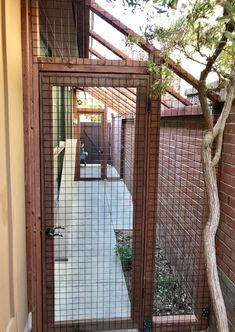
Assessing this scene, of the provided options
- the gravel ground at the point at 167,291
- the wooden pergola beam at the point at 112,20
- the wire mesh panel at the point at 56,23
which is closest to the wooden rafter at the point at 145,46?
the wooden pergola beam at the point at 112,20

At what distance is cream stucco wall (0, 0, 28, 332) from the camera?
4.78ft

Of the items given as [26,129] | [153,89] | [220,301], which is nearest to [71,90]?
[26,129]

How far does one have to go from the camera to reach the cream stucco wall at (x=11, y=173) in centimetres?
146

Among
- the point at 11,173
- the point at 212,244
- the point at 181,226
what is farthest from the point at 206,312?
the point at 11,173

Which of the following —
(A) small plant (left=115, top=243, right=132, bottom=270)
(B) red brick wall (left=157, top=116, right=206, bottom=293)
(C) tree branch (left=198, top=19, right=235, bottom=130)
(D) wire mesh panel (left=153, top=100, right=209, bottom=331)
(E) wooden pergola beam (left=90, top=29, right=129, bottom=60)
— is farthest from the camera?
(A) small plant (left=115, top=243, right=132, bottom=270)

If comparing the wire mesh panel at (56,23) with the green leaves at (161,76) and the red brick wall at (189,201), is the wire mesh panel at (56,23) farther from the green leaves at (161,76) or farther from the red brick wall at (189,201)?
the red brick wall at (189,201)

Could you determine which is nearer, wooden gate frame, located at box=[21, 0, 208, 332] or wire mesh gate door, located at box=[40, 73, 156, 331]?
wooden gate frame, located at box=[21, 0, 208, 332]

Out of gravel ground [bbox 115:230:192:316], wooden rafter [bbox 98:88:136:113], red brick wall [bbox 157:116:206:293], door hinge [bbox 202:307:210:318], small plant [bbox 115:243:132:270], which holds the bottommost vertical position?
gravel ground [bbox 115:230:192:316]

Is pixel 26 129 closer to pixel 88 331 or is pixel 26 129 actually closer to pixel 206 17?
pixel 206 17

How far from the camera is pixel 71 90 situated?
90.4 inches

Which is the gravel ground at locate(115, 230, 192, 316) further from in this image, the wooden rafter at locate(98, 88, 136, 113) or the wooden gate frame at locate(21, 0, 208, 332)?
the wooden rafter at locate(98, 88, 136, 113)

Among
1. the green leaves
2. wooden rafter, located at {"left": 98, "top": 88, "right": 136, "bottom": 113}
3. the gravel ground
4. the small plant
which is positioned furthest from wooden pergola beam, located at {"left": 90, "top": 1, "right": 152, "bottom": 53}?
the small plant

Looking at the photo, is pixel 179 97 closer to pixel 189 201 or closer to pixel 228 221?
pixel 189 201

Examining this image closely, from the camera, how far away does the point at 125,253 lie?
3.20 metres
